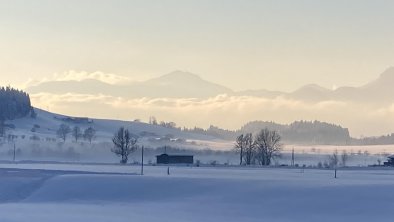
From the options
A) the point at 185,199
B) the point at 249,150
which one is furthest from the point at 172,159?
the point at 185,199

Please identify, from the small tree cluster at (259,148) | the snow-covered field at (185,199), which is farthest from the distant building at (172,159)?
the snow-covered field at (185,199)

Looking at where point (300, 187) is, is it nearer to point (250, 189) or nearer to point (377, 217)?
point (250, 189)

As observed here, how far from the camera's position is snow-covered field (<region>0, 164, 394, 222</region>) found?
4053 centimetres

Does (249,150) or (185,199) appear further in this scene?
(249,150)

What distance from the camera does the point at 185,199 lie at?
167 ft

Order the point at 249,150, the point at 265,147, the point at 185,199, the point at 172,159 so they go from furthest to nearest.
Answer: the point at 265,147, the point at 249,150, the point at 172,159, the point at 185,199

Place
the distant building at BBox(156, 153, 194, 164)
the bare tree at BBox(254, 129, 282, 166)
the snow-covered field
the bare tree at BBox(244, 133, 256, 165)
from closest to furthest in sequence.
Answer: the snow-covered field, the distant building at BBox(156, 153, 194, 164), the bare tree at BBox(254, 129, 282, 166), the bare tree at BBox(244, 133, 256, 165)

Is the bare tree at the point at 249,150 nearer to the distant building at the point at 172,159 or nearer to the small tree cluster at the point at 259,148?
the small tree cluster at the point at 259,148

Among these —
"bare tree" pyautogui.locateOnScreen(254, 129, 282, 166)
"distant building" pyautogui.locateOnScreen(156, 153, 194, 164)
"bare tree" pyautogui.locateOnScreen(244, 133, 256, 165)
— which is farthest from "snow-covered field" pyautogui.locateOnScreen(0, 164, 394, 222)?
"bare tree" pyautogui.locateOnScreen(244, 133, 256, 165)

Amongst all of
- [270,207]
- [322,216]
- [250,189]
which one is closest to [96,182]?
[250,189]

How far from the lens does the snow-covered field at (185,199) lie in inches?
1596

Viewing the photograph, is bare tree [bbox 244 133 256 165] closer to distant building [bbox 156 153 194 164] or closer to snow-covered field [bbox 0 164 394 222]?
distant building [bbox 156 153 194 164]

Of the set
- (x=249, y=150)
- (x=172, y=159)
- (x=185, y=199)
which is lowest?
(x=185, y=199)

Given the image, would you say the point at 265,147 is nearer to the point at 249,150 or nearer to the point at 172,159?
the point at 249,150
